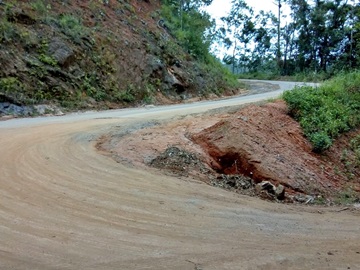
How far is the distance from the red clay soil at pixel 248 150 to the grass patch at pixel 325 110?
18.7 inches

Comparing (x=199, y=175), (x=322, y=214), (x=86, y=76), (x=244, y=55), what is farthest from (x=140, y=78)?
(x=244, y=55)

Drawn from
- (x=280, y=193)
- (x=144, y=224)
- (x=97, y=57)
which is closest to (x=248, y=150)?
(x=280, y=193)

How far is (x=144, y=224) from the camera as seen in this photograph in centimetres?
→ 477

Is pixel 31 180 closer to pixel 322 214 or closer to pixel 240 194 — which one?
pixel 240 194

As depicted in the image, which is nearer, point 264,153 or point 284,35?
point 264,153

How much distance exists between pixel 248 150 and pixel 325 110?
5394 mm

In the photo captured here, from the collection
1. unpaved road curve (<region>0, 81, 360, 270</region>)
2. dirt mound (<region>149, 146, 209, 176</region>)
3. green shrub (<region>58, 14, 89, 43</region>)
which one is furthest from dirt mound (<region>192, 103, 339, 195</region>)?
green shrub (<region>58, 14, 89, 43</region>)

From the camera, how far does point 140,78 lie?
73.4 feet

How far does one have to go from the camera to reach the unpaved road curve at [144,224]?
3.84m

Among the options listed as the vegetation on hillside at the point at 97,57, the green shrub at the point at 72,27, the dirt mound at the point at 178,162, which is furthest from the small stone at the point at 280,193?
the green shrub at the point at 72,27

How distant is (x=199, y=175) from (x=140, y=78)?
15.6 meters

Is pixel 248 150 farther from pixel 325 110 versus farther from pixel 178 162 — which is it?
pixel 325 110

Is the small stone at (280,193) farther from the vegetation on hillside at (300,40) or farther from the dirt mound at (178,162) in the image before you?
the vegetation on hillside at (300,40)

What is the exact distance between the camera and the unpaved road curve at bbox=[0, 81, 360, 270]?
3.84m
